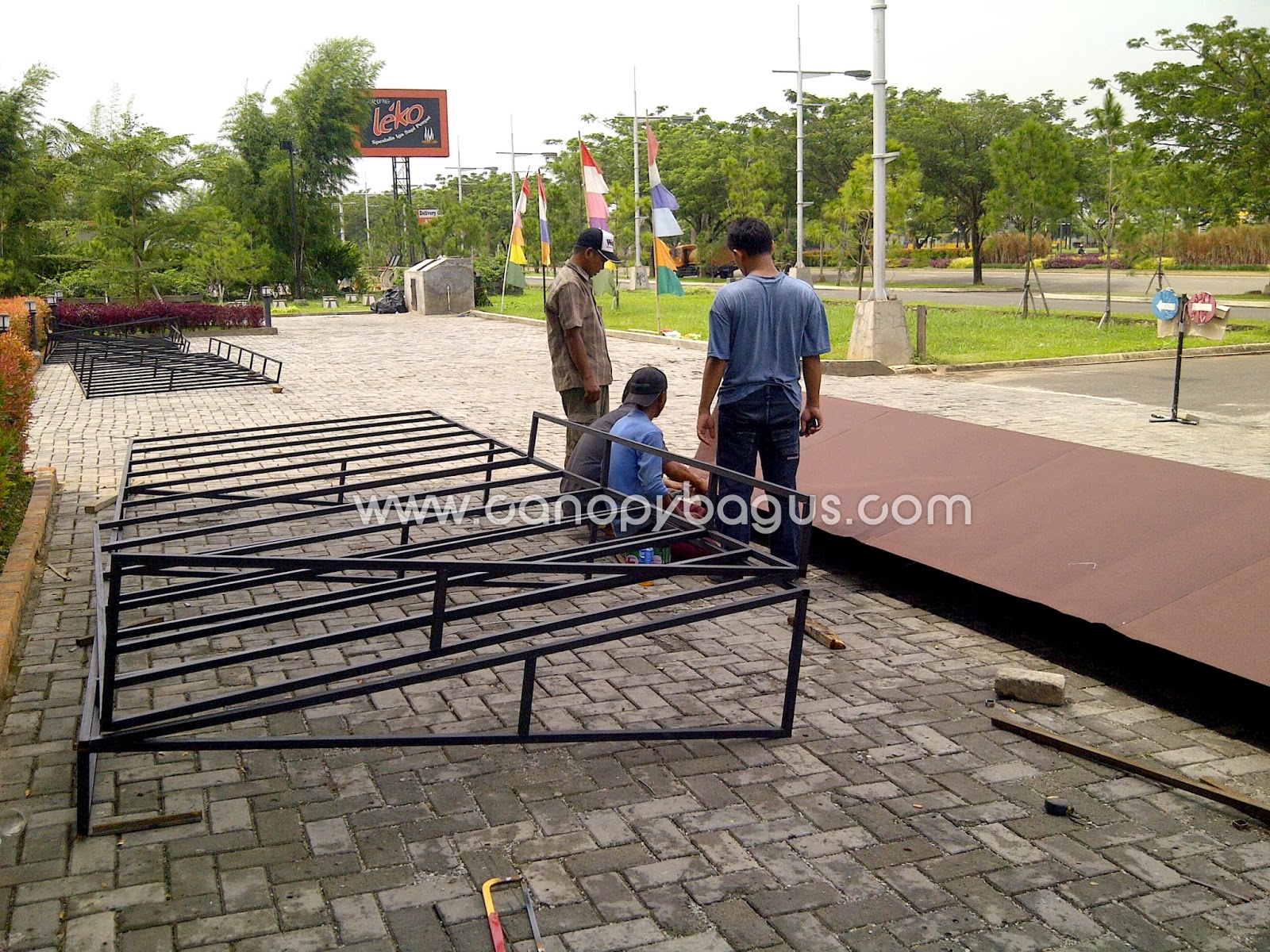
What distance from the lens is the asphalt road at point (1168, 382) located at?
13016 mm

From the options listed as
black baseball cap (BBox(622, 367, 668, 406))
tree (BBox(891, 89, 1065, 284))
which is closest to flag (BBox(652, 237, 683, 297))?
black baseball cap (BBox(622, 367, 668, 406))

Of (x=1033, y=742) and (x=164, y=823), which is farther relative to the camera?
(x=1033, y=742)

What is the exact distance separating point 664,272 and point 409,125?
172 ft

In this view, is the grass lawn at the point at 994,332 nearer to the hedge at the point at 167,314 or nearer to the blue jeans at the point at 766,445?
the hedge at the point at 167,314

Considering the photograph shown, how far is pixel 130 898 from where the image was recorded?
128 inches

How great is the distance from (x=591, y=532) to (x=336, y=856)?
10.5 ft

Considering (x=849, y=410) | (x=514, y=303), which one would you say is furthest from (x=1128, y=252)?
(x=849, y=410)

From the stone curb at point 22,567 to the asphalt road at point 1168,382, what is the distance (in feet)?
34.5

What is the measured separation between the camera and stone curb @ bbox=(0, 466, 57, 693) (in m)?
5.12

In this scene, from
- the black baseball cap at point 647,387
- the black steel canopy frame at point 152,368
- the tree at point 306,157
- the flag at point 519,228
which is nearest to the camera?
the black baseball cap at point 647,387

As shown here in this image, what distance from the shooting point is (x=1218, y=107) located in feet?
77.9

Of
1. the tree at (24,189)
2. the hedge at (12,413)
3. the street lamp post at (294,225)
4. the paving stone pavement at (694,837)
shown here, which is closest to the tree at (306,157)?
the street lamp post at (294,225)

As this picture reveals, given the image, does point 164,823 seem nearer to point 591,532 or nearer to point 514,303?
point 591,532

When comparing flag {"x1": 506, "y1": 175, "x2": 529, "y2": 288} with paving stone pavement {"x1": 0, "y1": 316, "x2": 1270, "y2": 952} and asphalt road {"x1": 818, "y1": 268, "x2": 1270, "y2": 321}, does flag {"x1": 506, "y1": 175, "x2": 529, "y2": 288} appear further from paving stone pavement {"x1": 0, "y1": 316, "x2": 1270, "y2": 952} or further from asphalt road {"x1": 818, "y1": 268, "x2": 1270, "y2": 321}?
paving stone pavement {"x1": 0, "y1": 316, "x2": 1270, "y2": 952}
